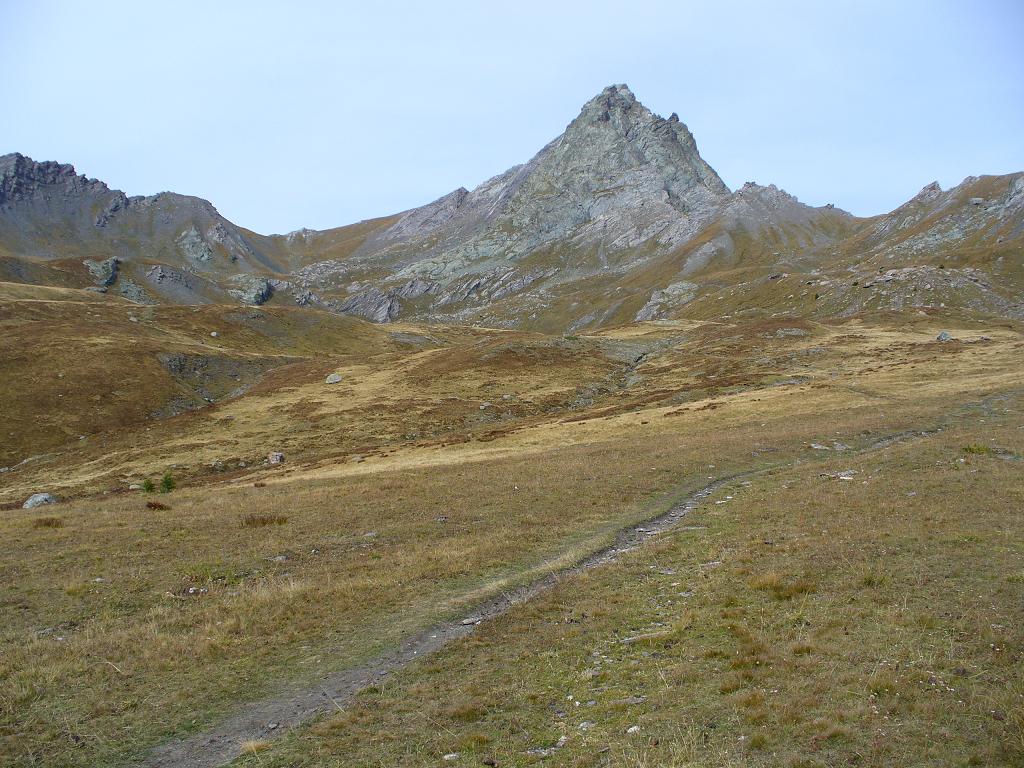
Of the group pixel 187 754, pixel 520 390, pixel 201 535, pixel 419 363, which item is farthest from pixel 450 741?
pixel 419 363

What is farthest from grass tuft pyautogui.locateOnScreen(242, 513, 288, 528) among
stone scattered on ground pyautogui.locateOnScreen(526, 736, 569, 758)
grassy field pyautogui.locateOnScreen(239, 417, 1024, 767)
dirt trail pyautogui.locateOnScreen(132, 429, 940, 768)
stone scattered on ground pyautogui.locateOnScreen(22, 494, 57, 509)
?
stone scattered on ground pyautogui.locateOnScreen(22, 494, 57, 509)

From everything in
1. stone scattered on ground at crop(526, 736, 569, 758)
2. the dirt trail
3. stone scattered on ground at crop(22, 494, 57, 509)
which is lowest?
stone scattered on ground at crop(22, 494, 57, 509)

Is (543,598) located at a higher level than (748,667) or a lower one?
lower

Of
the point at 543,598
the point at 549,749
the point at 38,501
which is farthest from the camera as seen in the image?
the point at 38,501

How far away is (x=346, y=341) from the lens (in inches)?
6250

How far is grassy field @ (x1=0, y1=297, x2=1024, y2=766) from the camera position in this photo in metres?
10.7

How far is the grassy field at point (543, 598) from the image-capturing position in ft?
35.2

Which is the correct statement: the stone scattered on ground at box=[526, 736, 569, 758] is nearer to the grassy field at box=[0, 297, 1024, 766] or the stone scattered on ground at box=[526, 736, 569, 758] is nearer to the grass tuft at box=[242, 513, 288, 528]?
the grassy field at box=[0, 297, 1024, 766]

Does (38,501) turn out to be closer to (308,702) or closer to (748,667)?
(308,702)

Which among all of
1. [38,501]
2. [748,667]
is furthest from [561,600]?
[38,501]

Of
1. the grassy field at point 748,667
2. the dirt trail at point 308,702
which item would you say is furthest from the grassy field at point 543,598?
the dirt trail at point 308,702

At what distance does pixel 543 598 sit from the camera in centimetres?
1780

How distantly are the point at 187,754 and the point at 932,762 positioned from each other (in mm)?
12314

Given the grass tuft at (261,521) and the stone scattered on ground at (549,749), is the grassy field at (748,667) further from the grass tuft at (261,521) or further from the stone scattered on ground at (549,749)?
the grass tuft at (261,521)
